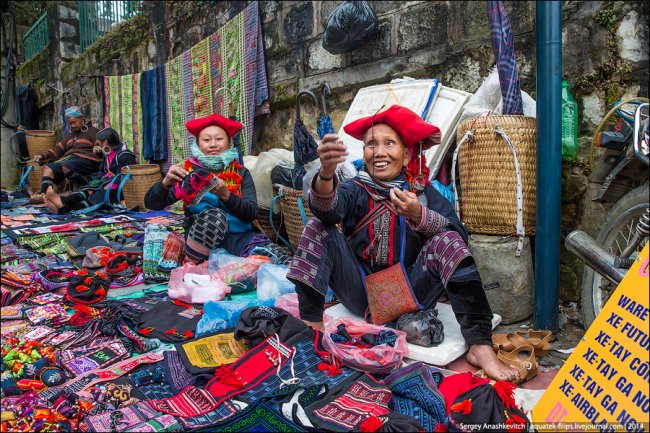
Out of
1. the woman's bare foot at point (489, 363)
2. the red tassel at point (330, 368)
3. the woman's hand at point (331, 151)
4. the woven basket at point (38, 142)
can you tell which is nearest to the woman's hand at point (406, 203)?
the woman's hand at point (331, 151)

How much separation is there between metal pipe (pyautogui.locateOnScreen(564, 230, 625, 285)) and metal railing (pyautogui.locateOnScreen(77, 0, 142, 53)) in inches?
394

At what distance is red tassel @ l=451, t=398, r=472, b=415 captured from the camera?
5.54 ft

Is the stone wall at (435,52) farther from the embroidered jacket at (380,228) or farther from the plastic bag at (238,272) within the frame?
the plastic bag at (238,272)

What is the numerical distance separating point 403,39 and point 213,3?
3.14 metres

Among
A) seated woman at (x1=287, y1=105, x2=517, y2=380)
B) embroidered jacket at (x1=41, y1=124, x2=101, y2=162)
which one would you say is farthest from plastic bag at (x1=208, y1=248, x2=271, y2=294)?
embroidered jacket at (x1=41, y1=124, x2=101, y2=162)

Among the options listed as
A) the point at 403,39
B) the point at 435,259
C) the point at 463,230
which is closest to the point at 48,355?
the point at 435,259

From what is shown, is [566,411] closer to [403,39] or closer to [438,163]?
[438,163]

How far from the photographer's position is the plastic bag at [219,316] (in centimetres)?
266

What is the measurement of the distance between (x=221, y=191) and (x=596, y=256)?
232 cm

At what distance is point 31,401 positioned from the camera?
1.92m

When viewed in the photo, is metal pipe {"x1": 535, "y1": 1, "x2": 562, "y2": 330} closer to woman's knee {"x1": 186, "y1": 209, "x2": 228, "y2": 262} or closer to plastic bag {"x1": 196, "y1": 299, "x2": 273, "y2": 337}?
plastic bag {"x1": 196, "y1": 299, "x2": 273, "y2": 337}

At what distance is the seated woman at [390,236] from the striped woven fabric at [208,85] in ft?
10.1

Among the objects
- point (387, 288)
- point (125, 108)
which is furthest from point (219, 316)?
point (125, 108)

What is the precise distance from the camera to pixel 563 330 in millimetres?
2666
